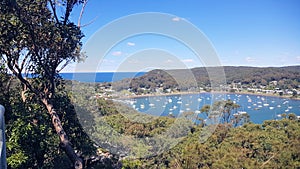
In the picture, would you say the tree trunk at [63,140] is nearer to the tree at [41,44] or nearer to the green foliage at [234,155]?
the tree at [41,44]

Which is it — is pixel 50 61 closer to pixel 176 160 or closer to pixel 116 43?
pixel 116 43

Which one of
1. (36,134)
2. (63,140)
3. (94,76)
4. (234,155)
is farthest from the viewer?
(234,155)

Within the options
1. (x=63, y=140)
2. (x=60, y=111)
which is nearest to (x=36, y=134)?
(x=63, y=140)

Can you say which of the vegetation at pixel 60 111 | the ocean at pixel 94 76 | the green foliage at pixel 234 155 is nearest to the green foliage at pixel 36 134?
the vegetation at pixel 60 111

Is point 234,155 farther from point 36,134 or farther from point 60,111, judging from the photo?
point 36,134

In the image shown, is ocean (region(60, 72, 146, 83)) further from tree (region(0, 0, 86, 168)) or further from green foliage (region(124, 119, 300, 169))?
green foliage (region(124, 119, 300, 169))

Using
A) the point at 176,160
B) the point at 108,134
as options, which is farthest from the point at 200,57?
the point at 176,160

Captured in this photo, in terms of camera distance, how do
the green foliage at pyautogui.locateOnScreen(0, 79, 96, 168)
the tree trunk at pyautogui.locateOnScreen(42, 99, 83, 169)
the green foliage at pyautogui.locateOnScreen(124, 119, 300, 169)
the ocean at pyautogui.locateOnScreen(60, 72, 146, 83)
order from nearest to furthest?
the green foliage at pyautogui.locateOnScreen(0, 79, 96, 168)
the tree trunk at pyautogui.locateOnScreen(42, 99, 83, 169)
the ocean at pyautogui.locateOnScreen(60, 72, 146, 83)
the green foliage at pyautogui.locateOnScreen(124, 119, 300, 169)

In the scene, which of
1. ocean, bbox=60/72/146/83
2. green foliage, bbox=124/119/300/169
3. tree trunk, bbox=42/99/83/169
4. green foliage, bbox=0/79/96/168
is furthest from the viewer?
green foliage, bbox=124/119/300/169

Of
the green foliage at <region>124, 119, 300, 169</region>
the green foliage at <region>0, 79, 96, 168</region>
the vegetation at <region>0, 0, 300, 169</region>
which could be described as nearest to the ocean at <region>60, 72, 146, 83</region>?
the vegetation at <region>0, 0, 300, 169</region>
